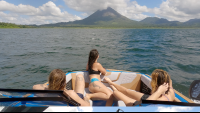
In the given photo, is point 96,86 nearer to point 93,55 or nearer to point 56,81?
point 93,55

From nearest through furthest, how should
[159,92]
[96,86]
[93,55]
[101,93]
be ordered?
[159,92] < [101,93] < [96,86] < [93,55]

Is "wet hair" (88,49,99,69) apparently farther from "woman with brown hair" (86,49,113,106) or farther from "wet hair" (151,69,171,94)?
"wet hair" (151,69,171,94)

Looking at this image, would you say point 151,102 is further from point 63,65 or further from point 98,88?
point 63,65

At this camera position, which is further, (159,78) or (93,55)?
(93,55)

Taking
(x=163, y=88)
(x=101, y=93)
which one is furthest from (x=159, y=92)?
(x=101, y=93)

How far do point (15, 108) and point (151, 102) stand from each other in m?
1.61

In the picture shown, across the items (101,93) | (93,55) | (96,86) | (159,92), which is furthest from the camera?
(93,55)

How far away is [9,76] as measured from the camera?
809 cm

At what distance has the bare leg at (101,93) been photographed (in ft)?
10.2

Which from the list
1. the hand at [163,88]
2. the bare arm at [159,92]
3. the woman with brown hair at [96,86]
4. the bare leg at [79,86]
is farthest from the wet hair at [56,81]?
the hand at [163,88]

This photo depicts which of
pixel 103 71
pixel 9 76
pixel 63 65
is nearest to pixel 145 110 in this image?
pixel 103 71

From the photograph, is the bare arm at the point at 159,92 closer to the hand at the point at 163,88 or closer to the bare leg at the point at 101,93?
the hand at the point at 163,88

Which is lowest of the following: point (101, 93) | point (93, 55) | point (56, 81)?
point (101, 93)

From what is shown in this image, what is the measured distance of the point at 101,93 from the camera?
11.0 feet
